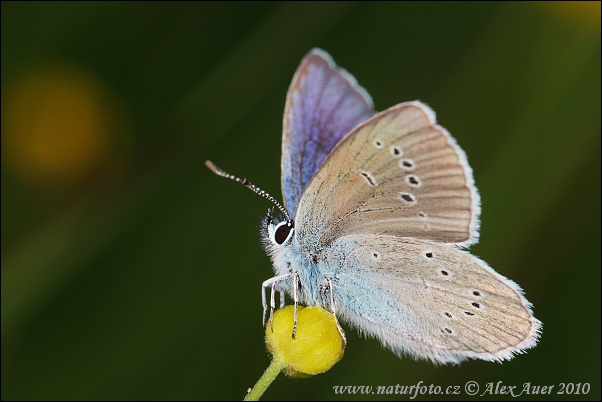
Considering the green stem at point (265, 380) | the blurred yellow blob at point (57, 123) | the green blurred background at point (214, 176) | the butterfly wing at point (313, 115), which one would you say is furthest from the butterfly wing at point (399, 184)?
the blurred yellow blob at point (57, 123)

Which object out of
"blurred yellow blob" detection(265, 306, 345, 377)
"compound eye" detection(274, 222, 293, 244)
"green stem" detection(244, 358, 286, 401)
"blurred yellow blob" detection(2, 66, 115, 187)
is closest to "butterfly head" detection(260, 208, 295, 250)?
"compound eye" detection(274, 222, 293, 244)

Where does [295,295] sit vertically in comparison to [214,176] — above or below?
below

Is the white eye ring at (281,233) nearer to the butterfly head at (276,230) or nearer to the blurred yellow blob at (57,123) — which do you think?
the butterfly head at (276,230)

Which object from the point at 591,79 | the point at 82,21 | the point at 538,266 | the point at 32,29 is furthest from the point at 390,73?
the point at 32,29

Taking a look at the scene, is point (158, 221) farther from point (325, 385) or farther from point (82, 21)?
point (82, 21)

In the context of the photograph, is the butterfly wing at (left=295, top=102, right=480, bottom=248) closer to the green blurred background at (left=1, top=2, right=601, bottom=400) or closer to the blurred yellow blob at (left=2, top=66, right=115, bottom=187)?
the green blurred background at (left=1, top=2, right=601, bottom=400)

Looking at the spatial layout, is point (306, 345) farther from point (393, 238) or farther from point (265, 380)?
point (393, 238)

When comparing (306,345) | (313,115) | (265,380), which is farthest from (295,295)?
(313,115)
